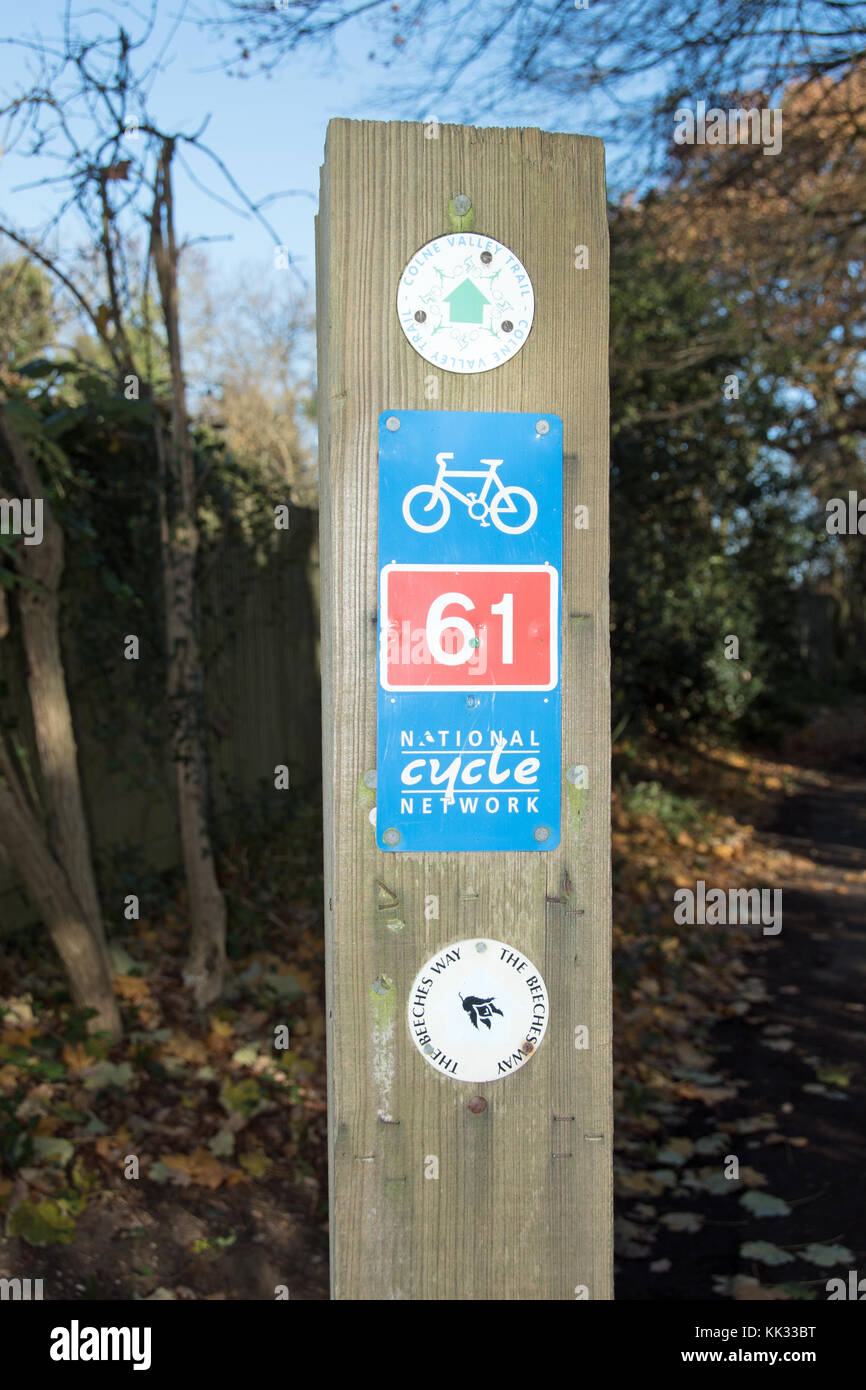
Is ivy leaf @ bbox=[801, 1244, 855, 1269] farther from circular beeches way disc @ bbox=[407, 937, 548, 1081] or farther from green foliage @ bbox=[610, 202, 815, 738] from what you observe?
green foliage @ bbox=[610, 202, 815, 738]

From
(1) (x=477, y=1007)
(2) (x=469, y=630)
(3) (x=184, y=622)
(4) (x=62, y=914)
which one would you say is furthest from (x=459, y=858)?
(3) (x=184, y=622)

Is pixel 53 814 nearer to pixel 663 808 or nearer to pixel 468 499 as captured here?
pixel 468 499

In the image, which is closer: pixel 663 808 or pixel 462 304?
pixel 462 304

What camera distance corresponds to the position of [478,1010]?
1.88 m

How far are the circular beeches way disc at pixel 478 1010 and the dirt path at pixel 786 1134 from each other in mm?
2052

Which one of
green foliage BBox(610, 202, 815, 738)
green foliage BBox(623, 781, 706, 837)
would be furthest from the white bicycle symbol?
green foliage BBox(623, 781, 706, 837)

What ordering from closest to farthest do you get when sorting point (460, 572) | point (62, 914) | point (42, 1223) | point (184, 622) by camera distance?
point (460, 572) → point (42, 1223) → point (62, 914) → point (184, 622)

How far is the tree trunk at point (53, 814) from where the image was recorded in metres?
4.49

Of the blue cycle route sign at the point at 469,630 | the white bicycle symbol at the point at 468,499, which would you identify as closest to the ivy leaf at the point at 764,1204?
the blue cycle route sign at the point at 469,630

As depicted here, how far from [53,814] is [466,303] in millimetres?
3361

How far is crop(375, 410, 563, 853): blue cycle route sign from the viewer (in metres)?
1.86

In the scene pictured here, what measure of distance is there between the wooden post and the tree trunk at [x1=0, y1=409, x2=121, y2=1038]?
2875 millimetres
